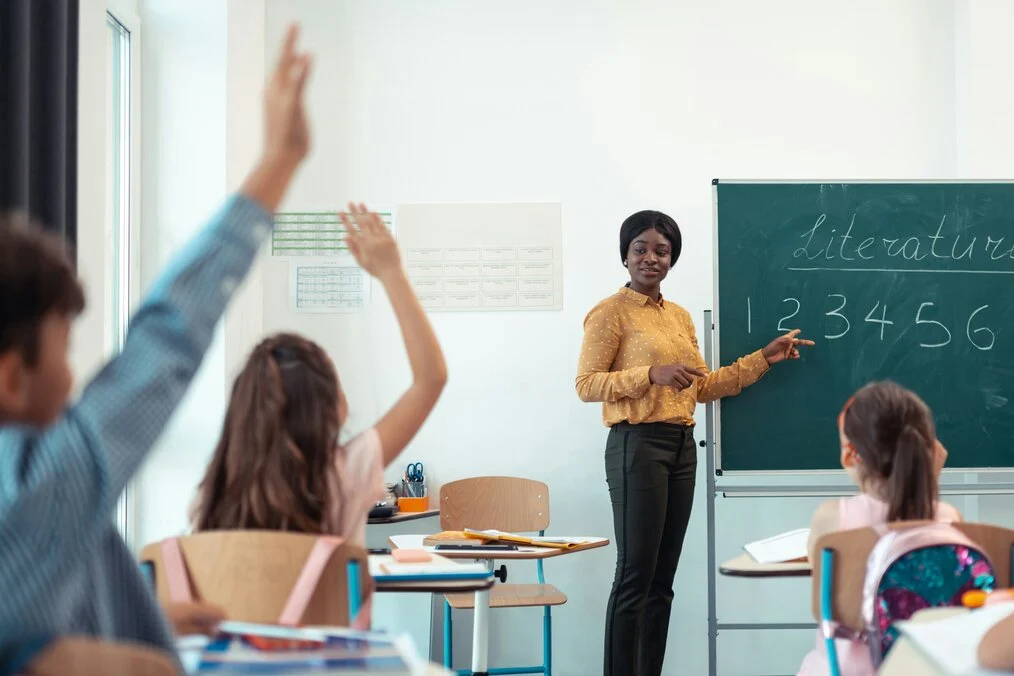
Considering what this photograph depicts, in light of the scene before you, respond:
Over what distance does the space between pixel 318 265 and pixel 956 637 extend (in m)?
3.43

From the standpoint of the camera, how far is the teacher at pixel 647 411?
3.40 meters

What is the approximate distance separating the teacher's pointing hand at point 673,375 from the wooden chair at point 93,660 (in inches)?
103

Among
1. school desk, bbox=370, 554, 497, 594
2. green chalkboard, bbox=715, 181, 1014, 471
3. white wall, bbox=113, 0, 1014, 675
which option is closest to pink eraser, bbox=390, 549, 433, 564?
school desk, bbox=370, 554, 497, 594

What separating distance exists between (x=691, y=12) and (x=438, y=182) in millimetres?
1326

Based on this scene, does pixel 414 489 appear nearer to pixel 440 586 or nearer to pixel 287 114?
pixel 440 586

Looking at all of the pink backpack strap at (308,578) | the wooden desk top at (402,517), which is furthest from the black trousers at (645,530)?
the pink backpack strap at (308,578)

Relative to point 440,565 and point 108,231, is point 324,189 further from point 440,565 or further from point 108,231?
point 440,565

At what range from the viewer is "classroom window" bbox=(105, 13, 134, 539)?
3.82 m

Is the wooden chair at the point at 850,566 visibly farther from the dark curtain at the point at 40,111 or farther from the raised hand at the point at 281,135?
the dark curtain at the point at 40,111

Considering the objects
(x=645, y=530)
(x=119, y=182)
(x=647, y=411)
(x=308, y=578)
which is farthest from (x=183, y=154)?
(x=308, y=578)

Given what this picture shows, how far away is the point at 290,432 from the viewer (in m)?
1.77

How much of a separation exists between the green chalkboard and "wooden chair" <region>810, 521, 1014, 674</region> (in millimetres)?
1711

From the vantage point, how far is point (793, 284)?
3.79 m

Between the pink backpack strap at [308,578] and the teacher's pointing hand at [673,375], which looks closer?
the pink backpack strap at [308,578]
